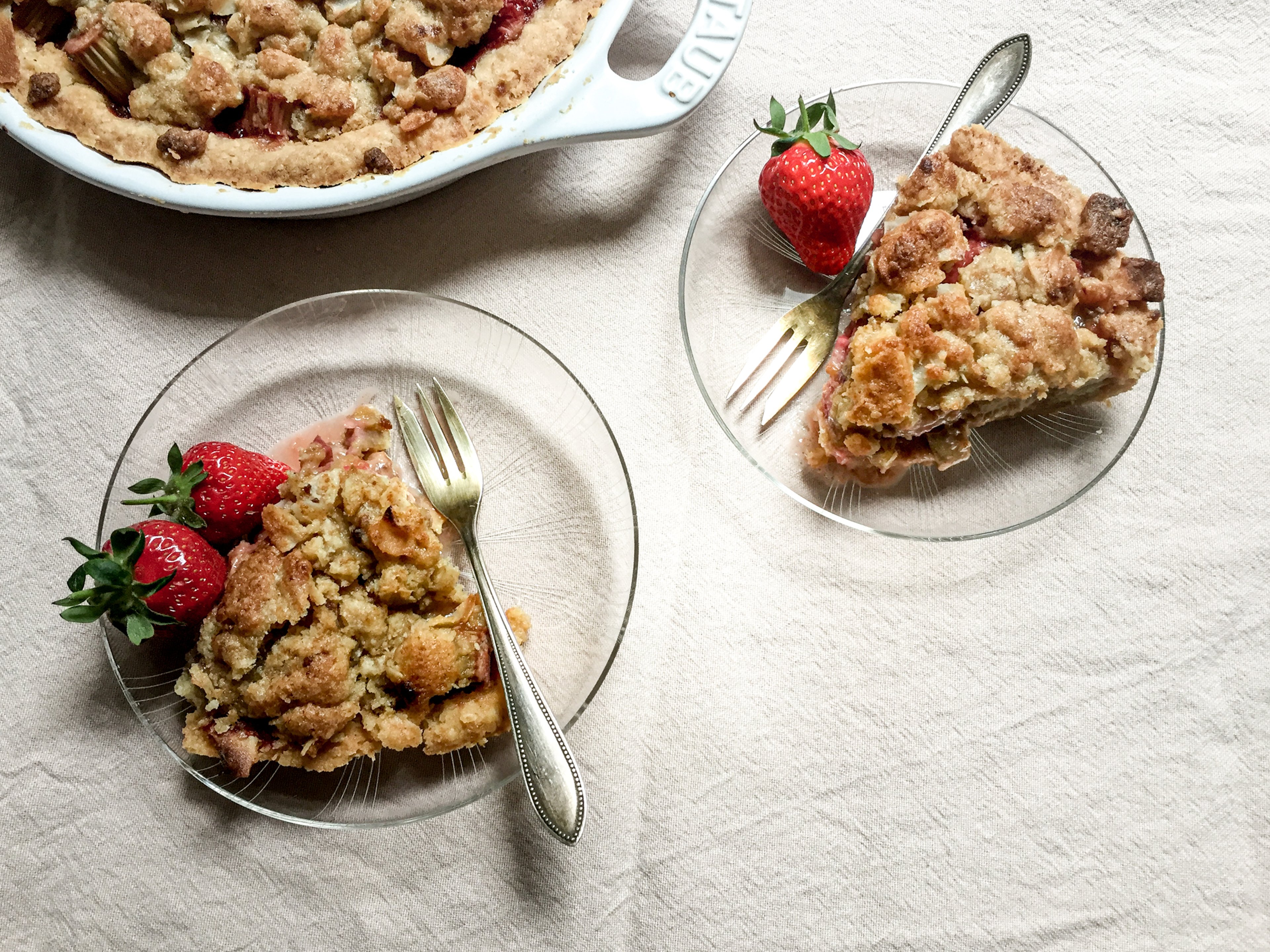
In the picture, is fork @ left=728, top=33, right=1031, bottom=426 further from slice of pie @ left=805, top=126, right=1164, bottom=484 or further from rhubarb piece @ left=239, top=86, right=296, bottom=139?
rhubarb piece @ left=239, top=86, right=296, bottom=139

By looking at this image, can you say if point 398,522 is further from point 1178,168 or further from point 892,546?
point 1178,168

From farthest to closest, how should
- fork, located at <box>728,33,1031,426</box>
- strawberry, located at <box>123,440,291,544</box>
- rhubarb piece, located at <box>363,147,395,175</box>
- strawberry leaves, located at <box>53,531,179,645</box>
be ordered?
fork, located at <box>728,33,1031,426</box>
rhubarb piece, located at <box>363,147,395,175</box>
strawberry, located at <box>123,440,291,544</box>
strawberry leaves, located at <box>53,531,179,645</box>

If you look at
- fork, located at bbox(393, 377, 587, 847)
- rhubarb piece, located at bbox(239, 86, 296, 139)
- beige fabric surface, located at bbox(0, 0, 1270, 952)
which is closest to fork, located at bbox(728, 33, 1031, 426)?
beige fabric surface, located at bbox(0, 0, 1270, 952)

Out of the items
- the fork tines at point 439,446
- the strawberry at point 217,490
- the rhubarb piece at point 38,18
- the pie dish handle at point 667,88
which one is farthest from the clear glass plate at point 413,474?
the rhubarb piece at point 38,18

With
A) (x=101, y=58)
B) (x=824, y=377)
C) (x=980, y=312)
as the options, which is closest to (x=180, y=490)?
(x=101, y=58)

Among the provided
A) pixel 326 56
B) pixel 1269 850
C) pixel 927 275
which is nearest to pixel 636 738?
pixel 927 275

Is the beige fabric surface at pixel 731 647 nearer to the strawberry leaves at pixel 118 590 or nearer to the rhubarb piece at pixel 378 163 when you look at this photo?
the rhubarb piece at pixel 378 163
